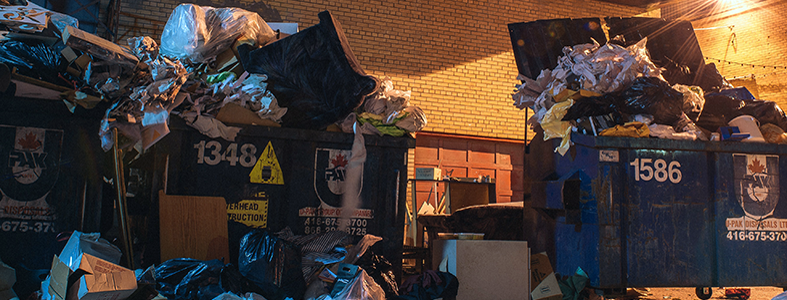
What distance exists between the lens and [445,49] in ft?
Result: 30.9

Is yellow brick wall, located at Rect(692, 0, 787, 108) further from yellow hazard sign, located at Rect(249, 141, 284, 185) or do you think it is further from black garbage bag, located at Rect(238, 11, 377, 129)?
yellow hazard sign, located at Rect(249, 141, 284, 185)

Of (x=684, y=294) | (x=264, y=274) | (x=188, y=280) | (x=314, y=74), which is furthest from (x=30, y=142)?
(x=684, y=294)

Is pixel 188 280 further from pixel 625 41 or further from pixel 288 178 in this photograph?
pixel 625 41

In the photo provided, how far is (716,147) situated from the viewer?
135 inches

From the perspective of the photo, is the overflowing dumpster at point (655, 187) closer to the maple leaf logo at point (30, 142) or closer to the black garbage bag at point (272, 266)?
the black garbage bag at point (272, 266)

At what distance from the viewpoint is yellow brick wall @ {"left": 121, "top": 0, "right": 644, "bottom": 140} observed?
29.5ft

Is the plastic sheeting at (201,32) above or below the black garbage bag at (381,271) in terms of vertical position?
above

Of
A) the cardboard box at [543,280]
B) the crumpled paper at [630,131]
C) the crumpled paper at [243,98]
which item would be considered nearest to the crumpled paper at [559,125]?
the crumpled paper at [630,131]

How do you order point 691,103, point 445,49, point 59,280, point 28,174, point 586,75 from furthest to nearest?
point 445,49 < point 586,75 < point 691,103 < point 28,174 < point 59,280

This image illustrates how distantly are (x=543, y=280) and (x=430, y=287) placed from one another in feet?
2.95

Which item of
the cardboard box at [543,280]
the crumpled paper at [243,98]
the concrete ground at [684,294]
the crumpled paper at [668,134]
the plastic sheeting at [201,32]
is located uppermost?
the plastic sheeting at [201,32]

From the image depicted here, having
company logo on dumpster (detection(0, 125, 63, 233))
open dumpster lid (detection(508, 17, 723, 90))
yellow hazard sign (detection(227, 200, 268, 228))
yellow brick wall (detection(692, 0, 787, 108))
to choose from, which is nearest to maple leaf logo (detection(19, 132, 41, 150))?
company logo on dumpster (detection(0, 125, 63, 233))

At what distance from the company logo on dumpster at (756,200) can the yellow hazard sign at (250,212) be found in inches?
123

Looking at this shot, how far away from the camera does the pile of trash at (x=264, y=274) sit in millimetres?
2580
